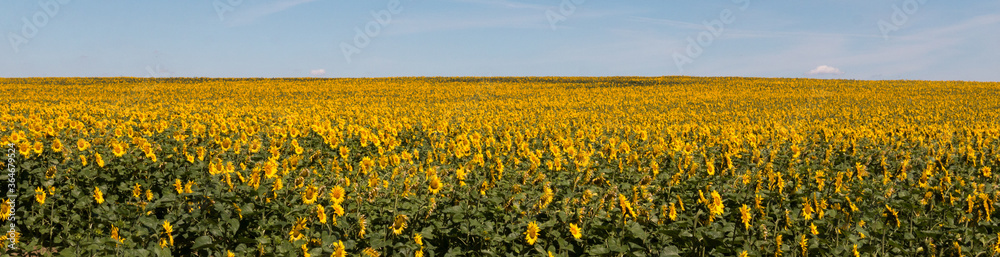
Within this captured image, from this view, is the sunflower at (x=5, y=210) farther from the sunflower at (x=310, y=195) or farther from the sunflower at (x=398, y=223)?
the sunflower at (x=398, y=223)

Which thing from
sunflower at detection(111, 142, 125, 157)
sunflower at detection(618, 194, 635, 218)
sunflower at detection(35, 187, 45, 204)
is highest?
sunflower at detection(111, 142, 125, 157)

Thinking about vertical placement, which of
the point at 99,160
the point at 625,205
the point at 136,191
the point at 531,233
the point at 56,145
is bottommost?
the point at 531,233

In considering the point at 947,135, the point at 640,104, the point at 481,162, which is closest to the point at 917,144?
the point at 947,135

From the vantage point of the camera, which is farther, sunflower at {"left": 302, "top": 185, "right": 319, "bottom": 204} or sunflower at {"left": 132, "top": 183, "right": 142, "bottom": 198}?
sunflower at {"left": 132, "top": 183, "right": 142, "bottom": 198}

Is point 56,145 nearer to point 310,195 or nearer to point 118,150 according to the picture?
point 118,150

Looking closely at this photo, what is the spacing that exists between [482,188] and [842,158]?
6.86 meters

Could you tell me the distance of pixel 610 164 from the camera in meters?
7.02

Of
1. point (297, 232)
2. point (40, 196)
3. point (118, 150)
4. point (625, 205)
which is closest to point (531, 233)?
point (625, 205)

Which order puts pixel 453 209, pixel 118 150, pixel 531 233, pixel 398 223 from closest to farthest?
pixel 531 233 < pixel 398 223 < pixel 453 209 < pixel 118 150

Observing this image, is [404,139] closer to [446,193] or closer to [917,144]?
[446,193]

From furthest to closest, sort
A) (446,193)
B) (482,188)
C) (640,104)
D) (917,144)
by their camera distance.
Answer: (640,104), (917,144), (446,193), (482,188)

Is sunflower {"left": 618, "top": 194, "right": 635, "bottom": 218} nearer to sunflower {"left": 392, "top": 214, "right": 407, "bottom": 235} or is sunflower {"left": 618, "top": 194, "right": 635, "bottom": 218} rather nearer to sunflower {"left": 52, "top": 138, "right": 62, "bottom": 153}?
sunflower {"left": 392, "top": 214, "right": 407, "bottom": 235}

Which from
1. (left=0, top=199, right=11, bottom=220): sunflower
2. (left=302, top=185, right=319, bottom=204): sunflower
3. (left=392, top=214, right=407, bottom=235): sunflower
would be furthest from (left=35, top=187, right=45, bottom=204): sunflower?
(left=392, top=214, right=407, bottom=235): sunflower

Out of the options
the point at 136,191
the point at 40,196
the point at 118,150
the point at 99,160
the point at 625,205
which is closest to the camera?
the point at 625,205
